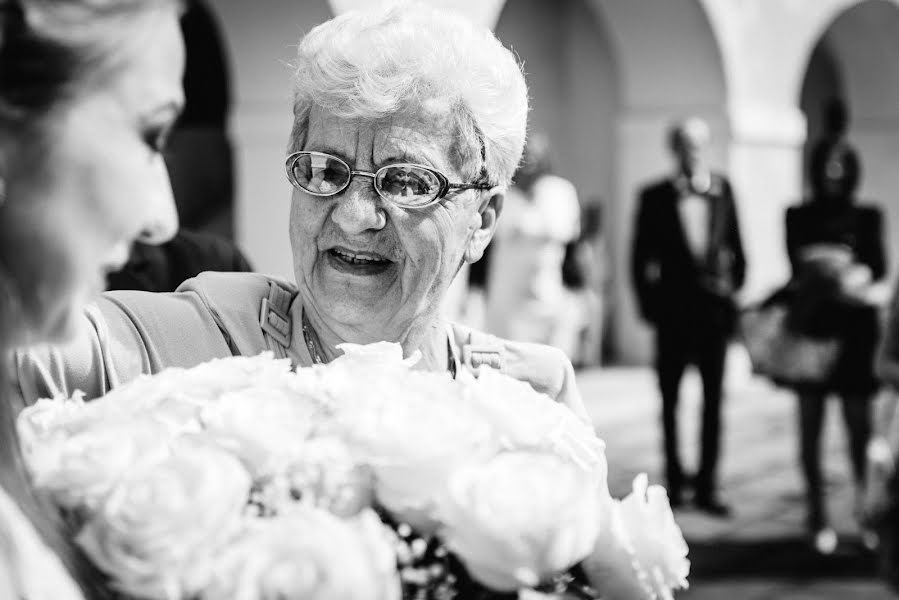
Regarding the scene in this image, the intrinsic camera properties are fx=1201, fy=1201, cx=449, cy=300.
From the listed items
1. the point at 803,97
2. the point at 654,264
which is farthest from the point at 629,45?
the point at 803,97

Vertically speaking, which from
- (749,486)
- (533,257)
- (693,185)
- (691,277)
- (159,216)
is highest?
(159,216)

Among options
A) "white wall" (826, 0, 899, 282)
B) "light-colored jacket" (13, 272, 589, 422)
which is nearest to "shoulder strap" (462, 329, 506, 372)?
"light-colored jacket" (13, 272, 589, 422)

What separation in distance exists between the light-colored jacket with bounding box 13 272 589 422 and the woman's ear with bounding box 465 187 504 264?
15 cm

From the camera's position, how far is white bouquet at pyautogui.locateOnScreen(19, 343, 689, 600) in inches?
37.7

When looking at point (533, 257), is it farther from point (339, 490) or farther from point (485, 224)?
point (339, 490)

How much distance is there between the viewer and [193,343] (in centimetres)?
165

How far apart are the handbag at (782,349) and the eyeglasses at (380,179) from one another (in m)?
4.60

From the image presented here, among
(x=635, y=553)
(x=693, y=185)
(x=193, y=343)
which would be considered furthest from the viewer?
(x=693, y=185)

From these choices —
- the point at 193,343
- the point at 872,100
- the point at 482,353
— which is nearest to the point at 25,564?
the point at 193,343

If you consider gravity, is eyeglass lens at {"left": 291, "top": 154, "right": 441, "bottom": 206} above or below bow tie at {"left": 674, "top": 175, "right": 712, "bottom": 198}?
above

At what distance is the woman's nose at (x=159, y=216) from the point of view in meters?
1.00

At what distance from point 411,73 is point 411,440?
34.3 inches

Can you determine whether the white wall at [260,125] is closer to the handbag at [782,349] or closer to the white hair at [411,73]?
the handbag at [782,349]

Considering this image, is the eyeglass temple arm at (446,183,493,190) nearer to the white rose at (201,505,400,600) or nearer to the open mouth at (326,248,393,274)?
the open mouth at (326,248,393,274)
